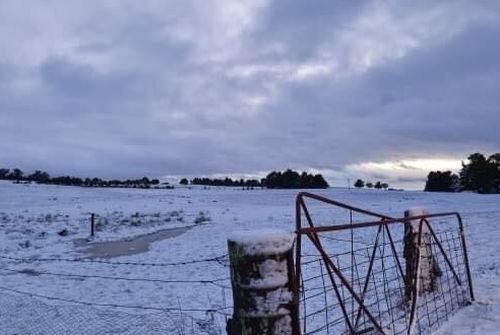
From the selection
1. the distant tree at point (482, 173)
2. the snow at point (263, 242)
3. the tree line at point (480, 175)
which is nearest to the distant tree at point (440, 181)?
the tree line at point (480, 175)

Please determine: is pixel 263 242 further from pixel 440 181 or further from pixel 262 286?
pixel 440 181

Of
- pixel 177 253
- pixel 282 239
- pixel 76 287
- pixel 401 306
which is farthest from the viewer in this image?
pixel 177 253

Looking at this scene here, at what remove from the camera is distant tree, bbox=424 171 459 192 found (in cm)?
9394

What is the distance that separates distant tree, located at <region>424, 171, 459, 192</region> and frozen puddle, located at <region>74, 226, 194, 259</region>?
249 feet

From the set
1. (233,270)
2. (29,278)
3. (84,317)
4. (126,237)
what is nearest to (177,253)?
(29,278)

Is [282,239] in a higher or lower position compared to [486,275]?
higher

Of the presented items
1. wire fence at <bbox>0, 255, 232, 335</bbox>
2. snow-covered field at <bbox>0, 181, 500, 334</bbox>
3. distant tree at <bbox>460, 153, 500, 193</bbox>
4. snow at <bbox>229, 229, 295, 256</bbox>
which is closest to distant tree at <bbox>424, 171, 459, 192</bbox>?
distant tree at <bbox>460, 153, 500, 193</bbox>

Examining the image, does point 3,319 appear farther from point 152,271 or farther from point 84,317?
point 152,271

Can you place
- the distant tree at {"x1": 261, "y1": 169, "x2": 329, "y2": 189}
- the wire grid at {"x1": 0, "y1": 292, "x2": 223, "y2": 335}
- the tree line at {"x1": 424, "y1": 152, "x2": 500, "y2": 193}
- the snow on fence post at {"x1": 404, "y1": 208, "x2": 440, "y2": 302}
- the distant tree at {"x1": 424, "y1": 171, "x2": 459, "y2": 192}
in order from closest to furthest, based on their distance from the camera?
the snow on fence post at {"x1": 404, "y1": 208, "x2": 440, "y2": 302} → the wire grid at {"x1": 0, "y1": 292, "x2": 223, "y2": 335} → the tree line at {"x1": 424, "y1": 152, "x2": 500, "y2": 193} → the distant tree at {"x1": 424, "y1": 171, "x2": 459, "y2": 192} → the distant tree at {"x1": 261, "y1": 169, "x2": 329, "y2": 189}

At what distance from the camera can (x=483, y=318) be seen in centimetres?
670

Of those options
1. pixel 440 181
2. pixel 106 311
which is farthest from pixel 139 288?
pixel 440 181

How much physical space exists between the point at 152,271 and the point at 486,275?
8023 mm

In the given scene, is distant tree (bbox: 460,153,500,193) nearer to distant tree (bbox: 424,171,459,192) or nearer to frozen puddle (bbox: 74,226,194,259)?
distant tree (bbox: 424,171,459,192)

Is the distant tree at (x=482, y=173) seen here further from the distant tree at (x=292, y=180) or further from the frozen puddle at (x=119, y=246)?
the frozen puddle at (x=119, y=246)
